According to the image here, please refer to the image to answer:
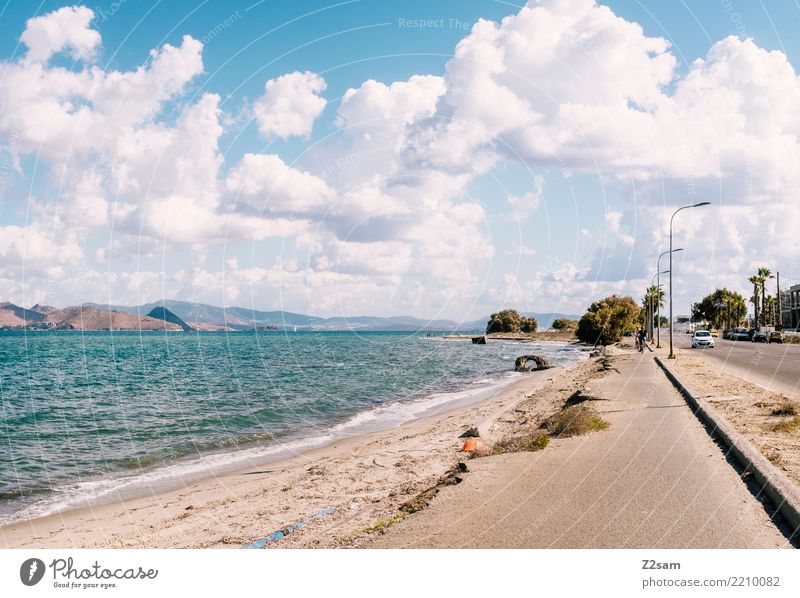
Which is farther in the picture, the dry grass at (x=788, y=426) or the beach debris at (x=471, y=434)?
the beach debris at (x=471, y=434)

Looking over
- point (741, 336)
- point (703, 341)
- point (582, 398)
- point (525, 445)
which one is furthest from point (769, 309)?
point (525, 445)

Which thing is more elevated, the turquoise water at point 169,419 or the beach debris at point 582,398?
the beach debris at point 582,398

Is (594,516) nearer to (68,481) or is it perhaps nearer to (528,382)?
(68,481)

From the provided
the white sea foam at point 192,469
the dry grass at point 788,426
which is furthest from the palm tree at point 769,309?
the dry grass at point 788,426

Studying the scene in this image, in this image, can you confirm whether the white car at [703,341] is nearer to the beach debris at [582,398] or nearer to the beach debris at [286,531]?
the beach debris at [582,398]

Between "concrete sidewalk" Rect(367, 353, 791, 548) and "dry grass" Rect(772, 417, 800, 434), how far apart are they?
1.86 meters

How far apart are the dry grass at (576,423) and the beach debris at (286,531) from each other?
6.16 m

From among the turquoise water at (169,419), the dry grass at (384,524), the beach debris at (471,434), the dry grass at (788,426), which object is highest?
the dry grass at (788,426)

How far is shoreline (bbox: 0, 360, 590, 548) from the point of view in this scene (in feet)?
39.4

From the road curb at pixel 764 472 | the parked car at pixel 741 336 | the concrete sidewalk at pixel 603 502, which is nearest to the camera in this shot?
the concrete sidewalk at pixel 603 502

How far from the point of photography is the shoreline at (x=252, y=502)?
12.0 m

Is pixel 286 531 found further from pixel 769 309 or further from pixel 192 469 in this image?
pixel 769 309
